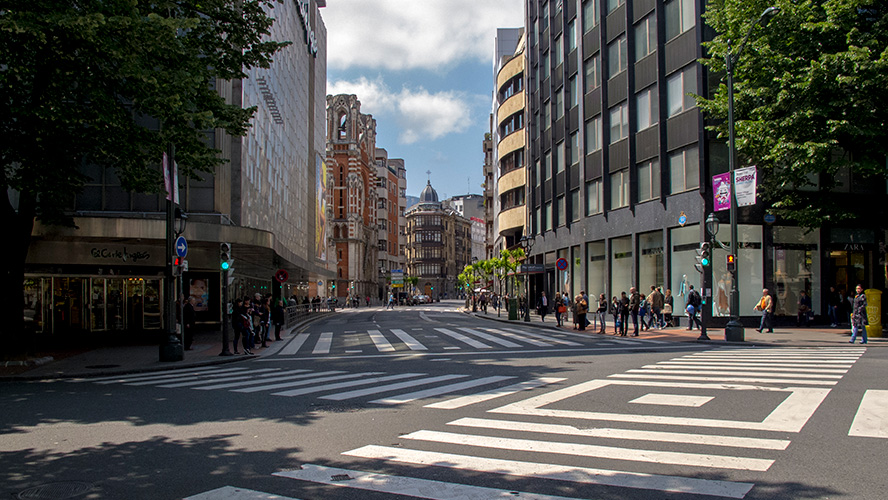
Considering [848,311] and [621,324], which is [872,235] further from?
[621,324]

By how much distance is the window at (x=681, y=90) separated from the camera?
29312 millimetres

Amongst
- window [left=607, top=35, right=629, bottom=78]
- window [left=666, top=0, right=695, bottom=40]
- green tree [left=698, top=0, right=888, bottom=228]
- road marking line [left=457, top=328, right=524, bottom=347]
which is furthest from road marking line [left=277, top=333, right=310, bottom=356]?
window [left=666, top=0, right=695, bottom=40]

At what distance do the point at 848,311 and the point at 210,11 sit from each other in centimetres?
2814

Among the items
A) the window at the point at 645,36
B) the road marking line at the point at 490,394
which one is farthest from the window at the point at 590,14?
the road marking line at the point at 490,394

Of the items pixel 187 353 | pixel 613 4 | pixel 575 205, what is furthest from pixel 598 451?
pixel 575 205

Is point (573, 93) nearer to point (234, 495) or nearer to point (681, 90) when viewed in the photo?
point (681, 90)

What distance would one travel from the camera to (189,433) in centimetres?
825

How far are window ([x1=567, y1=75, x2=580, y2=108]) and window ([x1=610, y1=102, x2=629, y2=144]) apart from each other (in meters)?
5.37

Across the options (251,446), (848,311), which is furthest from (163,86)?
(848,311)

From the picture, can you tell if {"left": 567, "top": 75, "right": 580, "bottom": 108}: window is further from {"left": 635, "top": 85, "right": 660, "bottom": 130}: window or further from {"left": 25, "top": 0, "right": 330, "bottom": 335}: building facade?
{"left": 25, "top": 0, "right": 330, "bottom": 335}: building facade

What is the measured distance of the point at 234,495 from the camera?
555 cm

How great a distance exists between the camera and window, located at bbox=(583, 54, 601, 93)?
3766 centimetres

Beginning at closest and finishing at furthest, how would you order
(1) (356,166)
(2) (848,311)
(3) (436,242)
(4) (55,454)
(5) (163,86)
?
(4) (55,454) < (5) (163,86) < (2) (848,311) < (1) (356,166) < (3) (436,242)

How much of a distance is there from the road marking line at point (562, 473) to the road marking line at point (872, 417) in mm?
2966
